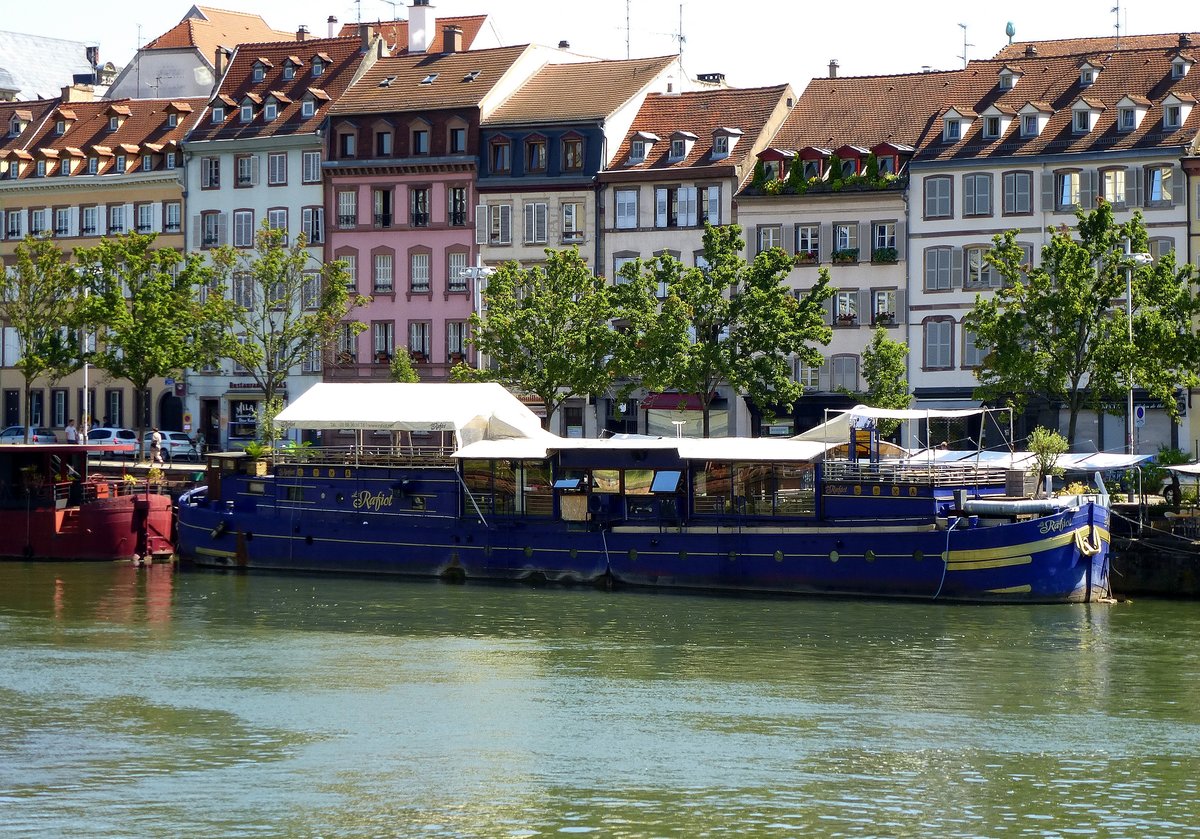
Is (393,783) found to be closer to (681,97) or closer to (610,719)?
(610,719)

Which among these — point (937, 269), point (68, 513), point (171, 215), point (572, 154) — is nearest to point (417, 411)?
point (68, 513)

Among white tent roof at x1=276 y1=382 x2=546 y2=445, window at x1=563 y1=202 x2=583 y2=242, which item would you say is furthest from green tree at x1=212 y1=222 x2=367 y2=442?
white tent roof at x1=276 y1=382 x2=546 y2=445

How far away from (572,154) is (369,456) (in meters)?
33.7

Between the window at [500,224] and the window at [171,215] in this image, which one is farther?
the window at [171,215]

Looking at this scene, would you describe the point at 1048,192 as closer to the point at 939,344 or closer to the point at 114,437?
the point at 939,344

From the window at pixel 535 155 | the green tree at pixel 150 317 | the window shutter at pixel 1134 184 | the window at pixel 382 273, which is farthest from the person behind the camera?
the window at pixel 382 273

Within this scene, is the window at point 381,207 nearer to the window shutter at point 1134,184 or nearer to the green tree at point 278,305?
the green tree at point 278,305

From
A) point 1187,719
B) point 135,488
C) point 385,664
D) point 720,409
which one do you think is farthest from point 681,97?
point 1187,719

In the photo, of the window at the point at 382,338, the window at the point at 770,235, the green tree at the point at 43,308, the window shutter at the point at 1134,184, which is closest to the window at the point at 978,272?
the window shutter at the point at 1134,184

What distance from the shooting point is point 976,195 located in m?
87.8

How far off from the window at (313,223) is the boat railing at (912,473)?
49.0 metres

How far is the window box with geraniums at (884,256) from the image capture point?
88.6m

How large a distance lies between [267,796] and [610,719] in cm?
826

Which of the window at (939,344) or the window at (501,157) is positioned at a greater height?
the window at (501,157)
